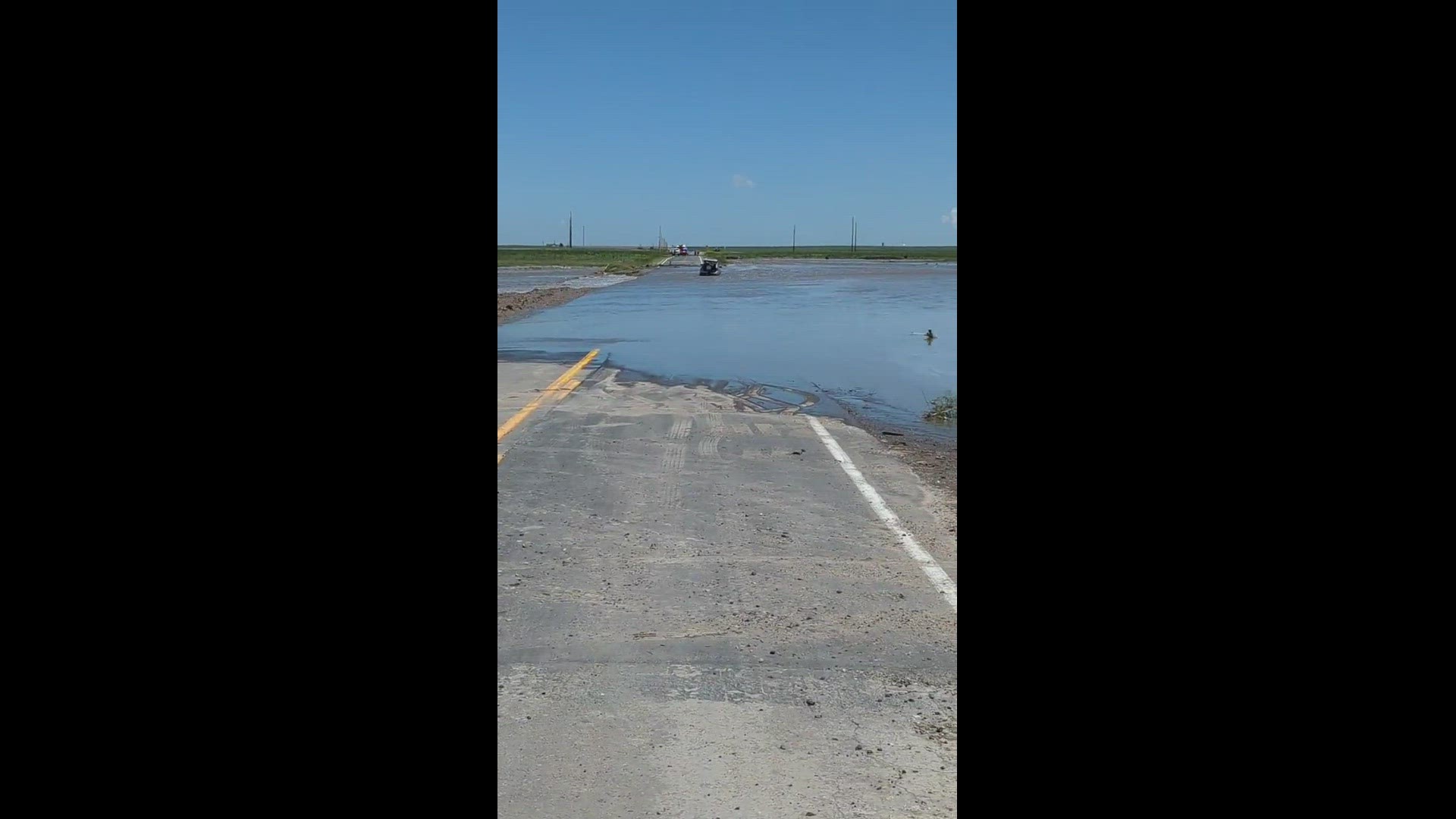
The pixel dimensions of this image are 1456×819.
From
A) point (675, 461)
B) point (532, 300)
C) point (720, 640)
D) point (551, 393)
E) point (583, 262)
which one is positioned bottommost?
point (720, 640)

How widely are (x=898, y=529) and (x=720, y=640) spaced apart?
2.90m

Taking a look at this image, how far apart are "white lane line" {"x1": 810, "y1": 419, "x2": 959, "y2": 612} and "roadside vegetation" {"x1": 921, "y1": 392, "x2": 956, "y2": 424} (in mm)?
2342

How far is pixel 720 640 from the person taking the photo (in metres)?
6.12

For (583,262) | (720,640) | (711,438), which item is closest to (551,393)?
(711,438)

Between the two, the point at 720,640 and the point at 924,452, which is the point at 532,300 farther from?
the point at 720,640

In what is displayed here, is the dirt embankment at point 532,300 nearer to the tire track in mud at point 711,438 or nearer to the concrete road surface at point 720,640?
Answer: the tire track in mud at point 711,438

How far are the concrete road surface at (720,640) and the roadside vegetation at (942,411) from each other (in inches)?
142

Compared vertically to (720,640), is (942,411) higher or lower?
higher

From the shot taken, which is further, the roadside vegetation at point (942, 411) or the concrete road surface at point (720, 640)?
the roadside vegetation at point (942, 411)

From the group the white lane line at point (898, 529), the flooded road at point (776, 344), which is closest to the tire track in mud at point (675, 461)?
the white lane line at point (898, 529)

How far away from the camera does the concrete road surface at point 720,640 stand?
4465 millimetres

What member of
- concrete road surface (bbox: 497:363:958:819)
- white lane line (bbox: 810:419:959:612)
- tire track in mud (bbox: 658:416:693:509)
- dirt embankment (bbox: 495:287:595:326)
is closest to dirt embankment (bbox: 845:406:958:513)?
concrete road surface (bbox: 497:363:958:819)
